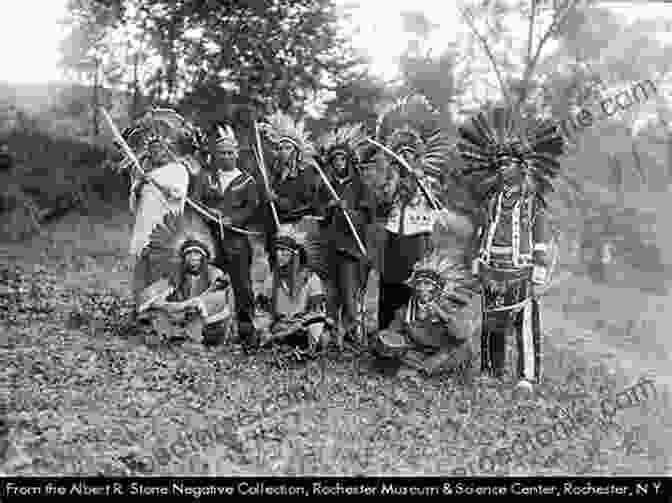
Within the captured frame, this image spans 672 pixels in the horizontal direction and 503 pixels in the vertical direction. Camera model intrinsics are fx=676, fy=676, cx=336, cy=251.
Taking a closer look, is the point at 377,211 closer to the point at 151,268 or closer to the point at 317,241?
the point at 317,241

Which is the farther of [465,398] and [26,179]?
[26,179]

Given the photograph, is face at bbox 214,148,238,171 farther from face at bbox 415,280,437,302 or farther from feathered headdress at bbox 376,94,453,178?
face at bbox 415,280,437,302

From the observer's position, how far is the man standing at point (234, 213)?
7.63 metres

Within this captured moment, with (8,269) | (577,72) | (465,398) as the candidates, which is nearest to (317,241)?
(465,398)

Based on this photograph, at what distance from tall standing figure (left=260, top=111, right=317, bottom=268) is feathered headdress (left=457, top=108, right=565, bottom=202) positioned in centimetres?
181

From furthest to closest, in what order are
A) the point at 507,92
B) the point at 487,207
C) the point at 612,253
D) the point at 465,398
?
the point at 612,253
the point at 507,92
the point at 487,207
the point at 465,398

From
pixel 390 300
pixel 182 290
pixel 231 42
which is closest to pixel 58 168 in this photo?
pixel 231 42

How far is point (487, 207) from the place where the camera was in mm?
7379

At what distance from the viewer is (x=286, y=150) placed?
780cm

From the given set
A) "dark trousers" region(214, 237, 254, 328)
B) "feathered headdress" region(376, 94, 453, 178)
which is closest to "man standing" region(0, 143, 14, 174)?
"dark trousers" region(214, 237, 254, 328)

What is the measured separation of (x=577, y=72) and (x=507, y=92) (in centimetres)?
193

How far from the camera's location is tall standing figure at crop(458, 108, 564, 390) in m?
7.12

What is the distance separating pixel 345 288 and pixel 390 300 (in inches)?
22.7

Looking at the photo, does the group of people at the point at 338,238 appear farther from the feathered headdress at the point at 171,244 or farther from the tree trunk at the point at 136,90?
the tree trunk at the point at 136,90
